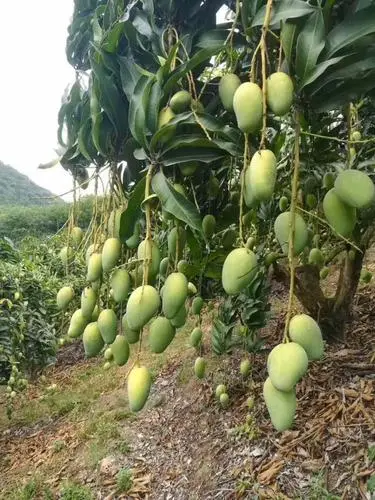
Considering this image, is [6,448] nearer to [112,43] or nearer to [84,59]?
[84,59]

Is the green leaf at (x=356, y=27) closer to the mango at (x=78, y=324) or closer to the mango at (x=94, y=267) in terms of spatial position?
the mango at (x=94, y=267)

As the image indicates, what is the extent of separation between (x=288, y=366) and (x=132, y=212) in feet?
0.99

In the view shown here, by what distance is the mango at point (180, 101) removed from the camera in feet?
2.40

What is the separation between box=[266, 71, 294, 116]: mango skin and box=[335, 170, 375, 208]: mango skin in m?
0.14


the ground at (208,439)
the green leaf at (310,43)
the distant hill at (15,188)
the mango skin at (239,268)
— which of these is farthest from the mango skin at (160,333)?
the distant hill at (15,188)

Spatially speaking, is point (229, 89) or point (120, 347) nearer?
point (229, 89)

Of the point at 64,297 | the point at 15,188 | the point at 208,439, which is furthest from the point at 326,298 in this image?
the point at 15,188

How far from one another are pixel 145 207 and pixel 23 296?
3459mm

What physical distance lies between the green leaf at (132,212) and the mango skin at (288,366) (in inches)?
10.9

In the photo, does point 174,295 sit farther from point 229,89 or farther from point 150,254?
point 229,89

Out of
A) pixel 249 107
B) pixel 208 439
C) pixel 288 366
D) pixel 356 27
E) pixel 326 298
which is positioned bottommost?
pixel 208 439

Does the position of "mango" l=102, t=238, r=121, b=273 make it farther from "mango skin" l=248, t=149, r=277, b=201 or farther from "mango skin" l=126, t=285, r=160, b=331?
"mango skin" l=248, t=149, r=277, b=201

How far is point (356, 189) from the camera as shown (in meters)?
0.65

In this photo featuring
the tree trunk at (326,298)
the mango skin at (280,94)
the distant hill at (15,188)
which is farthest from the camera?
the distant hill at (15,188)
